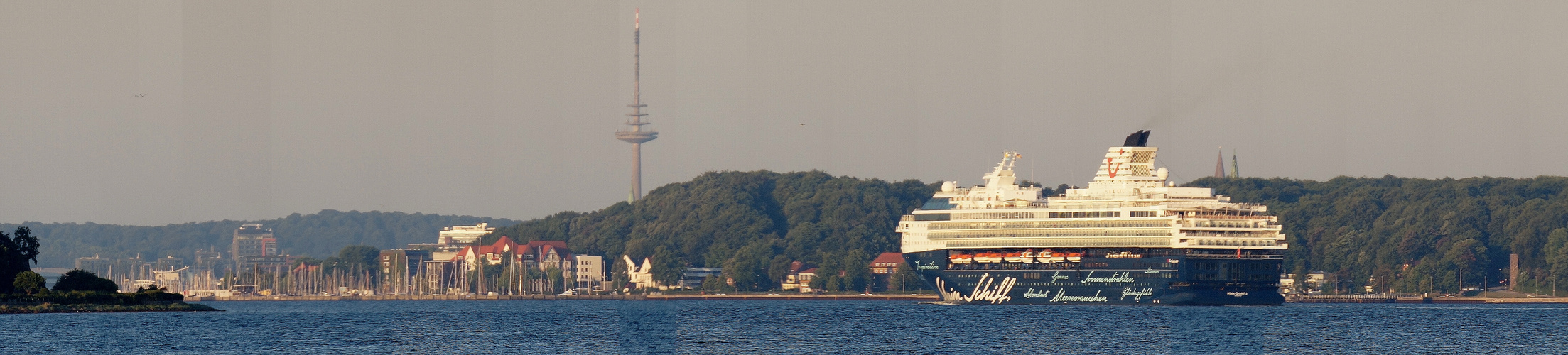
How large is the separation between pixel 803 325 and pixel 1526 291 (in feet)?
334

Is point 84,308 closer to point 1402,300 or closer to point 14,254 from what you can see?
point 14,254

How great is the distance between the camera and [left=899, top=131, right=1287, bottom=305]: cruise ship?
13488 cm

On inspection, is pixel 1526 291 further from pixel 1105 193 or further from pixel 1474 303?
pixel 1105 193

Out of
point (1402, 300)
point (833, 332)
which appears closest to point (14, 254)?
point (833, 332)

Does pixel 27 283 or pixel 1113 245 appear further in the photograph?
pixel 1113 245

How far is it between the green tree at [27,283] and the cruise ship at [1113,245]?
6146 cm

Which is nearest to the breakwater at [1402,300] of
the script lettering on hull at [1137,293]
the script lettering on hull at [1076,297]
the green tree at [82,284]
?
the script lettering on hull at [1076,297]

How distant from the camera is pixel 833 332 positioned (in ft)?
356

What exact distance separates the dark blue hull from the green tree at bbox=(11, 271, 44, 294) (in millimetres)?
61487

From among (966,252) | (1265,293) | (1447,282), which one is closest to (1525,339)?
(1265,293)

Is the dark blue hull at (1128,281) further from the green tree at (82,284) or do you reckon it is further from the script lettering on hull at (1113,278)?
the green tree at (82,284)

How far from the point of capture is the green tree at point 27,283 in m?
120

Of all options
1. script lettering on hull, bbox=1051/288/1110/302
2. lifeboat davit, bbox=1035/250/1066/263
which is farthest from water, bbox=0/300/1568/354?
lifeboat davit, bbox=1035/250/1066/263

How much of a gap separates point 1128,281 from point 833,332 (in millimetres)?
34073
